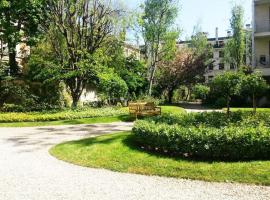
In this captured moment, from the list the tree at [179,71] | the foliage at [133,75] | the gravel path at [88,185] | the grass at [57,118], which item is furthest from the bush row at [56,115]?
the tree at [179,71]

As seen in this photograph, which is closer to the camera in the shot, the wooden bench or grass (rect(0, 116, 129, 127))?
grass (rect(0, 116, 129, 127))

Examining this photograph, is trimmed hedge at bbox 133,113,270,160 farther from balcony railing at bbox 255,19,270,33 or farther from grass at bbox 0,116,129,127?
balcony railing at bbox 255,19,270,33

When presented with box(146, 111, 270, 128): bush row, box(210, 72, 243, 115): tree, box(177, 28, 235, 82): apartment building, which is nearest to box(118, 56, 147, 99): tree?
box(210, 72, 243, 115): tree

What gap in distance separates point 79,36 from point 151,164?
64.6ft

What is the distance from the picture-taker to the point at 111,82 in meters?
31.0

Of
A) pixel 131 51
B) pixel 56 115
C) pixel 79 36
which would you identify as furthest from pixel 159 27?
pixel 56 115

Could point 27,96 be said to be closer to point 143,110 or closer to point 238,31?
point 143,110

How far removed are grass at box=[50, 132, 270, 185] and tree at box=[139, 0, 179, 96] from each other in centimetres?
2697

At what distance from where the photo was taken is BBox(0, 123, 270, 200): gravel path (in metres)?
8.19

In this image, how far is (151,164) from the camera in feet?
34.5

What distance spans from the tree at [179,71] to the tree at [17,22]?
17590mm

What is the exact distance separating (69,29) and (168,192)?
71.0 ft

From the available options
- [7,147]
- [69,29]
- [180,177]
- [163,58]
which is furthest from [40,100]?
[180,177]

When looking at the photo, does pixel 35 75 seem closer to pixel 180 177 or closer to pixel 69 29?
pixel 69 29
